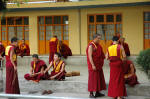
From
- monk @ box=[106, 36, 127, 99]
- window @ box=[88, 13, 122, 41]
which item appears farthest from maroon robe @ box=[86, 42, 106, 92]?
window @ box=[88, 13, 122, 41]

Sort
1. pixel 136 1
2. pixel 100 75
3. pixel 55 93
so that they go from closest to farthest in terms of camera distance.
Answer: pixel 100 75
pixel 55 93
pixel 136 1

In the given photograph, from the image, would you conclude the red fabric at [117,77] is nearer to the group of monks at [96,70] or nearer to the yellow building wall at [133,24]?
the group of monks at [96,70]

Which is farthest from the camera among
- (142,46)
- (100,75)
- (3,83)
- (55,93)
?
(142,46)

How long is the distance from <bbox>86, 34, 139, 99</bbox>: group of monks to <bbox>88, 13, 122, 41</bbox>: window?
391 inches

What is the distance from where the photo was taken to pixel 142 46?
19.0m

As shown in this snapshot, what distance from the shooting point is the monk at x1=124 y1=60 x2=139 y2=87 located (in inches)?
379

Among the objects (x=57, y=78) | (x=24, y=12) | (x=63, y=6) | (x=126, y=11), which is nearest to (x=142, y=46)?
(x=126, y=11)

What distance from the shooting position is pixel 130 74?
31.8 ft

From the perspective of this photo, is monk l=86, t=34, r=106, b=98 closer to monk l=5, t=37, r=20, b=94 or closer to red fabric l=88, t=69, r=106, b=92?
red fabric l=88, t=69, r=106, b=92

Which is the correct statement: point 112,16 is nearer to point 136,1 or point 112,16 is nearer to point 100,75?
point 136,1

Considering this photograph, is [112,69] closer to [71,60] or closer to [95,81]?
[95,81]

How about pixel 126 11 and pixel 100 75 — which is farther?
pixel 126 11

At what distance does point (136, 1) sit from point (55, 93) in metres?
8.71

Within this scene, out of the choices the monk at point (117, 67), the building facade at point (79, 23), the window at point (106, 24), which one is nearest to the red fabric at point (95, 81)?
the monk at point (117, 67)
